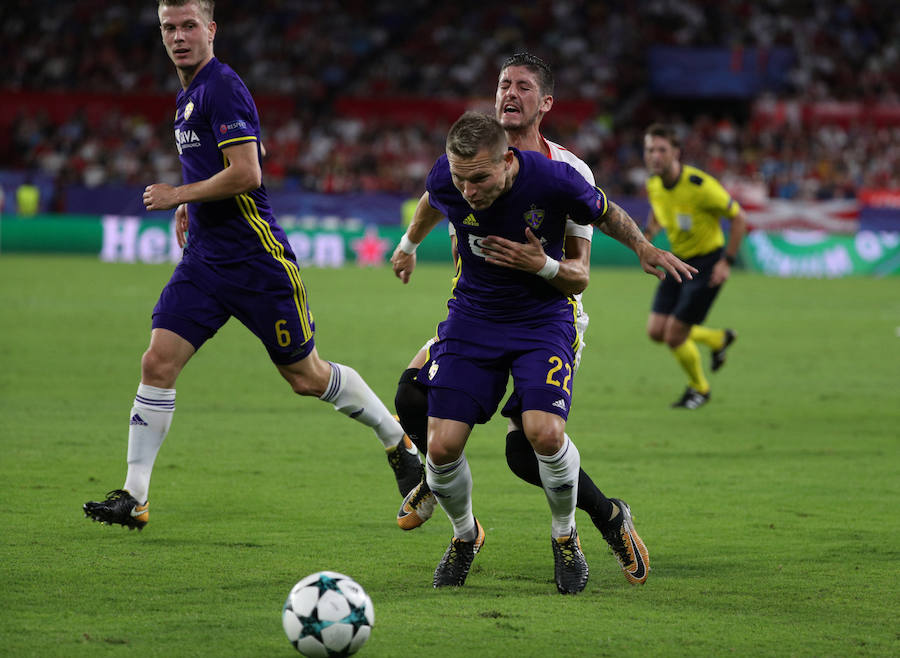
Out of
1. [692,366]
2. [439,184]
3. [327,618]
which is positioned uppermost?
[439,184]

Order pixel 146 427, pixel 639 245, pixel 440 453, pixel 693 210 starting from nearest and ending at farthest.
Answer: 1. pixel 440 453
2. pixel 639 245
3. pixel 146 427
4. pixel 693 210

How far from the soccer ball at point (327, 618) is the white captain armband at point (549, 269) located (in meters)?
1.51

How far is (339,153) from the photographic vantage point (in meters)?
32.2

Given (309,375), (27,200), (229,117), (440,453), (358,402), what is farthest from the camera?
(27,200)

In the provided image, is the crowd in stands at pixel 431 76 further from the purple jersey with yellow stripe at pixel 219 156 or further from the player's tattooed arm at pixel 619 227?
the player's tattooed arm at pixel 619 227

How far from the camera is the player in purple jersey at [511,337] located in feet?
16.3

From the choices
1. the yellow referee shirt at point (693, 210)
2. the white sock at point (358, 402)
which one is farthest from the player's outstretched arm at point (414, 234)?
the yellow referee shirt at point (693, 210)

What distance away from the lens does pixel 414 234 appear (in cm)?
589

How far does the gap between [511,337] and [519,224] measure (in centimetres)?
47

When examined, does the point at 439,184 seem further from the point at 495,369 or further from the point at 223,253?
the point at 223,253

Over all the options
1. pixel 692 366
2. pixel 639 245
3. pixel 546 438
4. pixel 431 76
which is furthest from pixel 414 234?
pixel 431 76

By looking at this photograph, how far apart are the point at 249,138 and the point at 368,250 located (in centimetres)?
2014

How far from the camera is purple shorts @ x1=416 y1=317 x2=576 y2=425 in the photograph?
5.01 meters

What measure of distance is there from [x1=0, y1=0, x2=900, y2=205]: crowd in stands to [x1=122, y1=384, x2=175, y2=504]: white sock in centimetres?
2393
